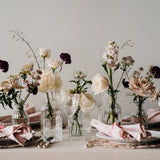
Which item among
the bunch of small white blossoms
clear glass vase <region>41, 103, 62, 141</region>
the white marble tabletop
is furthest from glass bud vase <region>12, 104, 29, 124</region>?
the bunch of small white blossoms

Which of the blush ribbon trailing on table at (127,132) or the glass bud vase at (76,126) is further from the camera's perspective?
the glass bud vase at (76,126)

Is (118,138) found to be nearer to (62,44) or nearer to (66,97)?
(66,97)

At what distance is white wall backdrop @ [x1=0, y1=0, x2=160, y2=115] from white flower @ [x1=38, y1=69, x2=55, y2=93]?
1.85 ft

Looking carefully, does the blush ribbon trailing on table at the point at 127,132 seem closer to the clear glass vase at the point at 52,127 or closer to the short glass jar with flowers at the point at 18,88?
the clear glass vase at the point at 52,127

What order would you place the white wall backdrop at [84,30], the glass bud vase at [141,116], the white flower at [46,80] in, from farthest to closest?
the white wall backdrop at [84,30] < the glass bud vase at [141,116] < the white flower at [46,80]

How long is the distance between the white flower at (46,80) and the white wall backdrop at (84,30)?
56cm

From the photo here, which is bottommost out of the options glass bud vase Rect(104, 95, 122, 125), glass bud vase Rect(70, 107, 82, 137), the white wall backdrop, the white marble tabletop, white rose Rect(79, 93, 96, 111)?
the white marble tabletop

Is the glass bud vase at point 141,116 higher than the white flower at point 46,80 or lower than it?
lower

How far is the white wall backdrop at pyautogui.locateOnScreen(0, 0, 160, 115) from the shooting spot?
1.74 meters

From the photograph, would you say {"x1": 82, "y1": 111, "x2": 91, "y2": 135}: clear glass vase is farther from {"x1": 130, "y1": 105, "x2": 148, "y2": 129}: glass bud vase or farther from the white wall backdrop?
the white wall backdrop

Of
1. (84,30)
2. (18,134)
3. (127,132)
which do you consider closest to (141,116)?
(127,132)

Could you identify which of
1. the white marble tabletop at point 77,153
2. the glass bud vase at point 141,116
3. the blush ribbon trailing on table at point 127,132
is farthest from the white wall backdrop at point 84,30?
the white marble tabletop at point 77,153

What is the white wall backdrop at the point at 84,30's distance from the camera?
1739mm

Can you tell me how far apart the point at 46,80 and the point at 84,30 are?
73 cm
